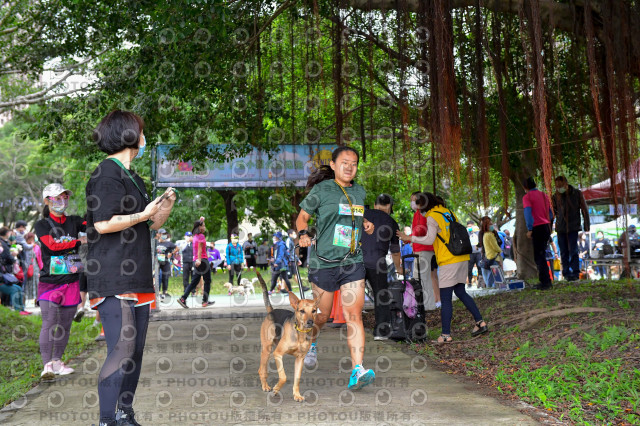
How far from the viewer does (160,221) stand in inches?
157

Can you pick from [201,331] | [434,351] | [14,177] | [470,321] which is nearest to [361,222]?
[434,351]

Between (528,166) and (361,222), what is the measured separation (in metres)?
8.96

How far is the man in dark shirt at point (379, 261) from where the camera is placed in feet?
28.0

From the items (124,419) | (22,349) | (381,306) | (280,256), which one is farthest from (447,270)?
(280,256)

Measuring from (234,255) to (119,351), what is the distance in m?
19.5

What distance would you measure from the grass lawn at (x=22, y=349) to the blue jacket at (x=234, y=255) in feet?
32.2

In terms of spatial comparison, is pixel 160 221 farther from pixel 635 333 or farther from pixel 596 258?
pixel 596 258

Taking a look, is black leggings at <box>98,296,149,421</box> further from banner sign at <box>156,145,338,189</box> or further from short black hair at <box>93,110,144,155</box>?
banner sign at <box>156,145,338,189</box>

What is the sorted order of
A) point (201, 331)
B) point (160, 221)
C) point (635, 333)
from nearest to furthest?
point (160, 221), point (635, 333), point (201, 331)

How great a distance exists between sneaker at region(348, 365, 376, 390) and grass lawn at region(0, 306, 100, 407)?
2.80 metres

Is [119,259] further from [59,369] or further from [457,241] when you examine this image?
[457,241]

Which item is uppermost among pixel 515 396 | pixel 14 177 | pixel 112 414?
pixel 14 177

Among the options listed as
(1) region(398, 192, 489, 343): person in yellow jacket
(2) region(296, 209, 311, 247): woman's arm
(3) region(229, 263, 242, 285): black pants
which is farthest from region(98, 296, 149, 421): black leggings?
(3) region(229, 263, 242, 285): black pants

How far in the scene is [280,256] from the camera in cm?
1942
